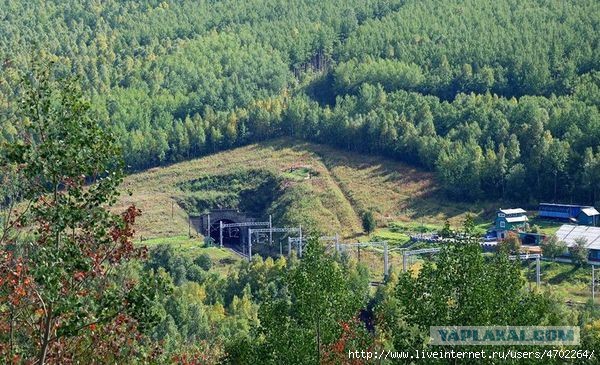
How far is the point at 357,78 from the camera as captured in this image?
349 ft

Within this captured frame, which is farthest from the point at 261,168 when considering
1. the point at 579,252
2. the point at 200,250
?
the point at 579,252

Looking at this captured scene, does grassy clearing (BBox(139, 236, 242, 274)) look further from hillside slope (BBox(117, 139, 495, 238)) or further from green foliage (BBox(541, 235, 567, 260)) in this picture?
green foliage (BBox(541, 235, 567, 260))

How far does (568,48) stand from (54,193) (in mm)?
89115

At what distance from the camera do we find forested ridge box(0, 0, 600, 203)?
266ft

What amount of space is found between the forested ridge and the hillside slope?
6.91 ft

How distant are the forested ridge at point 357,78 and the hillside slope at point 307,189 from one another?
6.91 ft

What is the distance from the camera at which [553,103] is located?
88.1m

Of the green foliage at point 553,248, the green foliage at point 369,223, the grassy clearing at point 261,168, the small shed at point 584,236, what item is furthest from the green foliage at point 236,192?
the green foliage at point 553,248

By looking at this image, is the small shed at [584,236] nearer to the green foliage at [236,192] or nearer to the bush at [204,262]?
the bush at [204,262]

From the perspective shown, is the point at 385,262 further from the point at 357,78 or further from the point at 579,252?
the point at 357,78

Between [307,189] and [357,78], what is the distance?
27180 mm

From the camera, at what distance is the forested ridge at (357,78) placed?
81.1 meters

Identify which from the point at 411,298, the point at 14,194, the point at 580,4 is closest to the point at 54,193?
the point at 14,194

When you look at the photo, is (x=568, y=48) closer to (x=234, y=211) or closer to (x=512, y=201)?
(x=512, y=201)
